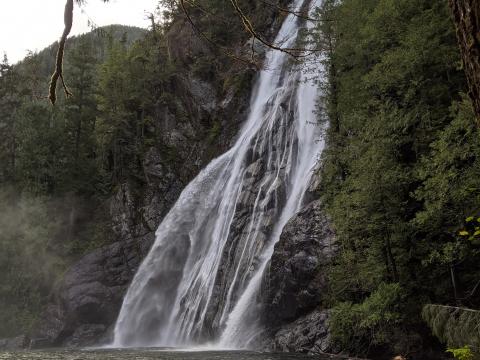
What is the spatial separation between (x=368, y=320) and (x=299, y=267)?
4.11 metres

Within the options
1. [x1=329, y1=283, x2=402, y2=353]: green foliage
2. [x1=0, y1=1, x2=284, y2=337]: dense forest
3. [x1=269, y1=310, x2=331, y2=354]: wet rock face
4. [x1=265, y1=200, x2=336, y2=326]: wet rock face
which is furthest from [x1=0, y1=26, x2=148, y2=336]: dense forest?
[x1=329, y1=283, x2=402, y2=353]: green foliage

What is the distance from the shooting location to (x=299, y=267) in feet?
55.4

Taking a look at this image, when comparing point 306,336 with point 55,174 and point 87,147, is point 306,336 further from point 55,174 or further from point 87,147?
point 87,147

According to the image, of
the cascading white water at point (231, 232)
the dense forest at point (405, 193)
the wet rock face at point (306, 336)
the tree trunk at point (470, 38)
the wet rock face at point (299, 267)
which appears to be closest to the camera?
the tree trunk at point (470, 38)

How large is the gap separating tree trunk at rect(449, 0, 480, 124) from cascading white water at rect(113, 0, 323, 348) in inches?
639

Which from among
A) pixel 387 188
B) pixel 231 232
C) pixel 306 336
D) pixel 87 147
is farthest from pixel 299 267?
pixel 87 147

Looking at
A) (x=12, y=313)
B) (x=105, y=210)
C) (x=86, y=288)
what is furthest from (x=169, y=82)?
(x=12, y=313)

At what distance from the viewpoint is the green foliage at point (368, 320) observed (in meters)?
13.1

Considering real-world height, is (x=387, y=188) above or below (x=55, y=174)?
below

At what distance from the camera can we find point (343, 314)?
1405 cm

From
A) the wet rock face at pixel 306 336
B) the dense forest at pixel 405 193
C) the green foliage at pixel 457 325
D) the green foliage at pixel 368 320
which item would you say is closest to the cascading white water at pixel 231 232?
the wet rock face at pixel 306 336

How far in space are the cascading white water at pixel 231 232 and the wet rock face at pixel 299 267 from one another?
104 centimetres

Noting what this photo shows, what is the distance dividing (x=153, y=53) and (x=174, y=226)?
54.4 feet

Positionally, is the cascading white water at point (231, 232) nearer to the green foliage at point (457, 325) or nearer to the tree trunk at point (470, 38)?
the green foliage at point (457, 325)
